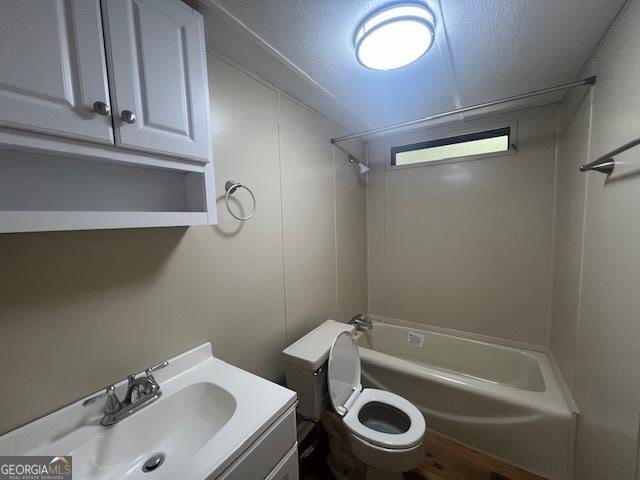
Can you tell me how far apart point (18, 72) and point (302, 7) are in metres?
0.91

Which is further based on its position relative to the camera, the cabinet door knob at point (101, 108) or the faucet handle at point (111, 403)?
the faucet handle at point (111, 403)

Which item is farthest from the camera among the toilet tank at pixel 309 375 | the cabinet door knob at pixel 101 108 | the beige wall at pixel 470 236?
the beige wall at pixel 470 236

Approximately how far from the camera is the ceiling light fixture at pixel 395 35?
0.96 m

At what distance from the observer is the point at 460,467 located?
1.52m

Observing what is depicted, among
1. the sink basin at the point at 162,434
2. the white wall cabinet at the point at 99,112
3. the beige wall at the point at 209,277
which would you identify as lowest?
the sink basin at the point at 162,434

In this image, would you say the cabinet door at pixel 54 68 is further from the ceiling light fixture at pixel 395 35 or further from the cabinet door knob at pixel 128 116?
the ceiling light fixture at pixel 395 35

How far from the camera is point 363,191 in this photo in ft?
8.68

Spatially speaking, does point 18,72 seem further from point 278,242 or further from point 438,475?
point 438,475

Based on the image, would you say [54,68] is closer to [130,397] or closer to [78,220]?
[78,220]

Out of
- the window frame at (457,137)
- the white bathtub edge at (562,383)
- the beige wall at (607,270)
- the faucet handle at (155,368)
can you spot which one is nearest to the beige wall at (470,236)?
the window frame at (457,137)

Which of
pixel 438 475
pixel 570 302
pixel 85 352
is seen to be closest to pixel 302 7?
pixel 85 352

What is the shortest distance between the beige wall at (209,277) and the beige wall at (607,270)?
1572 millimetres

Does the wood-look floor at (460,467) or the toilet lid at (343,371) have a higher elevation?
the toilet lid at (343,371)

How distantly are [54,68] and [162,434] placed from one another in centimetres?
123
